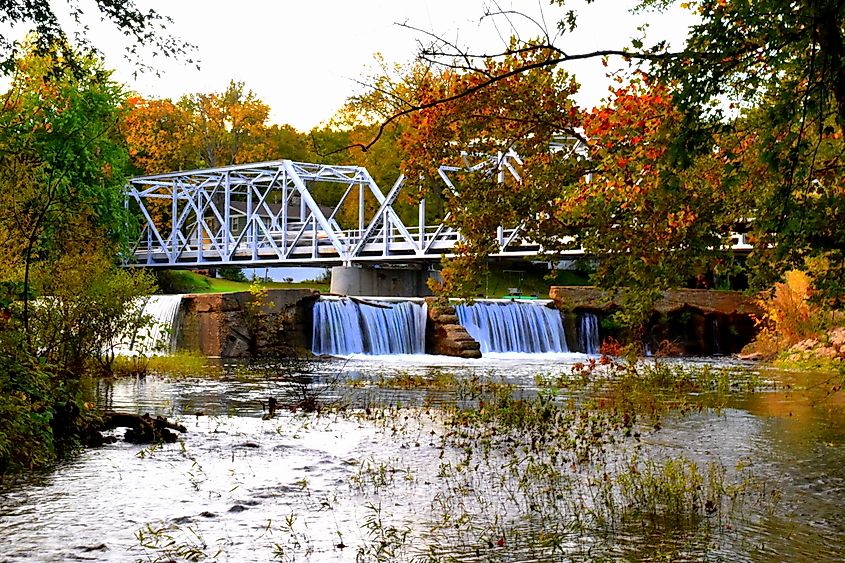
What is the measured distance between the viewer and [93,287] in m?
16.7

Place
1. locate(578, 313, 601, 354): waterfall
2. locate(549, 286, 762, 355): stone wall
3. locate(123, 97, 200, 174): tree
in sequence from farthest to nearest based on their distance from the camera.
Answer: locate(123, 97, 200, 174): tree < locate(578, 313, 601, 354): waterfall < locate(549, 286, 762, 355): stone wall

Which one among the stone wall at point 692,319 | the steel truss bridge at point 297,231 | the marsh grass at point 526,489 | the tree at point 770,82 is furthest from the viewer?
the steel truss bridge at point 297,231

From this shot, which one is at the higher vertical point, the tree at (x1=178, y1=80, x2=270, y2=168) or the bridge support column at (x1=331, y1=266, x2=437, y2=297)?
the tree at (x1=178, y1=80, x2=270, y2=168)

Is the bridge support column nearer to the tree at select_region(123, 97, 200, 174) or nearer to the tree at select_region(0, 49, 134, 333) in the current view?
the tree at select_region(0, 49, 134, 333)

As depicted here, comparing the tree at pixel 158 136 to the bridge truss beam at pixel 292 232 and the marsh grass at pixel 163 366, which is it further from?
the marsh grass at pixel 163 366

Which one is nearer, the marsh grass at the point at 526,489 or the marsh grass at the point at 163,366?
the marsh grass at the point at 526,489

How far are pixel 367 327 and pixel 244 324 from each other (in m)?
4.19

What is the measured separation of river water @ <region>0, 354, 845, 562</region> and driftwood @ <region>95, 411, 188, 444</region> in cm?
22

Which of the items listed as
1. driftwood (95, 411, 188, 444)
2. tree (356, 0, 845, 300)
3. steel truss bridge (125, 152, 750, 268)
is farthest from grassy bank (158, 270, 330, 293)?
tree (356, 0, 845, 300)

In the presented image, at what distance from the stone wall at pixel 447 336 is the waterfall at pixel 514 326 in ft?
3.97

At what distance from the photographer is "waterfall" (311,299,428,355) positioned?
29109 millimetres

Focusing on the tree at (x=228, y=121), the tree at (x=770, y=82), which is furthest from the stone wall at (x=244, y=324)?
the tree at (x=228, y=121)

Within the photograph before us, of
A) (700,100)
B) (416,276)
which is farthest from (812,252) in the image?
(416,276)

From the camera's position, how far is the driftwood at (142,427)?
33.7 ft
